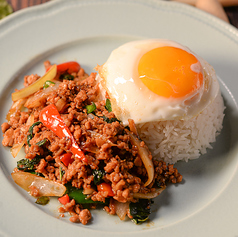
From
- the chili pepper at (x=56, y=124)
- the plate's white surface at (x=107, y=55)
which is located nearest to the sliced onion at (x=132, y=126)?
the chili pepper at (x=56, y=124)

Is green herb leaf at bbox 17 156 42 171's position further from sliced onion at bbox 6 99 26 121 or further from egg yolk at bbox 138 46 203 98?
egg yolk at bbox 138 46 203 98

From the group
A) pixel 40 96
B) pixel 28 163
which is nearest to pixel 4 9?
pixel 40 96

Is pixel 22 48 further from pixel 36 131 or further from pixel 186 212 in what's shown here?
pixel 186 212

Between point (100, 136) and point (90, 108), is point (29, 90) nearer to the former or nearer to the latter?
point (90, 108)

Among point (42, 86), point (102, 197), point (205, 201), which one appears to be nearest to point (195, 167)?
point (205, 201)

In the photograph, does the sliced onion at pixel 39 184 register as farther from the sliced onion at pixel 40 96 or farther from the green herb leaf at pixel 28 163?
the sliced onion at pixel 40 96
